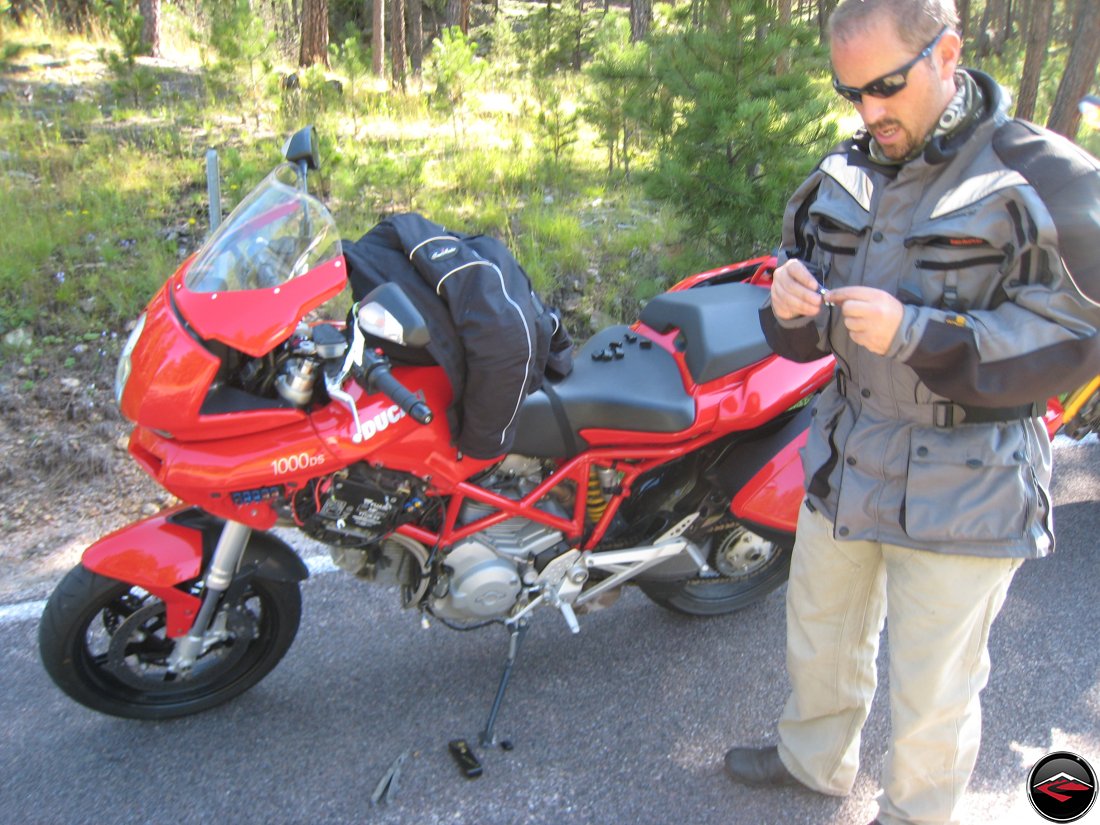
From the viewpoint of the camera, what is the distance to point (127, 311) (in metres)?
5.27

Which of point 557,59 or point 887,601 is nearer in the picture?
point 887,601

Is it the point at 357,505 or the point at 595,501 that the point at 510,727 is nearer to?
the point at 595,501

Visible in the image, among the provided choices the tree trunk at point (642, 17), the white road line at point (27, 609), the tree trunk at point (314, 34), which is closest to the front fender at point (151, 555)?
the white road line at point (27, 609)

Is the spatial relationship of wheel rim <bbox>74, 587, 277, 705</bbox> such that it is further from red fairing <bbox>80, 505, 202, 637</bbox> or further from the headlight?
the headlight

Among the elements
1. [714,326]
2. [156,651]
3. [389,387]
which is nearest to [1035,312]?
[714,326]

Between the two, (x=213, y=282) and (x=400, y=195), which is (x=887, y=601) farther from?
(x=400, y=195)

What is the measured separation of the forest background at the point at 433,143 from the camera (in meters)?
5.12

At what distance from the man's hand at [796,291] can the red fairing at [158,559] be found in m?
1.64

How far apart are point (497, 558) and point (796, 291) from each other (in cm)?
122

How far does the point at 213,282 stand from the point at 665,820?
182 cm

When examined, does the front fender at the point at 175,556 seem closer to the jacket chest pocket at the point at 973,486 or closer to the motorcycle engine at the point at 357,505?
the motorcycle engine at the point at 357,505

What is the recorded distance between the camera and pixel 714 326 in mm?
2883

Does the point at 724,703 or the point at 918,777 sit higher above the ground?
the point at 918,777

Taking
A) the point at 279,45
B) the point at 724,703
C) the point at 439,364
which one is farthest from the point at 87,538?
the point at 279,45
